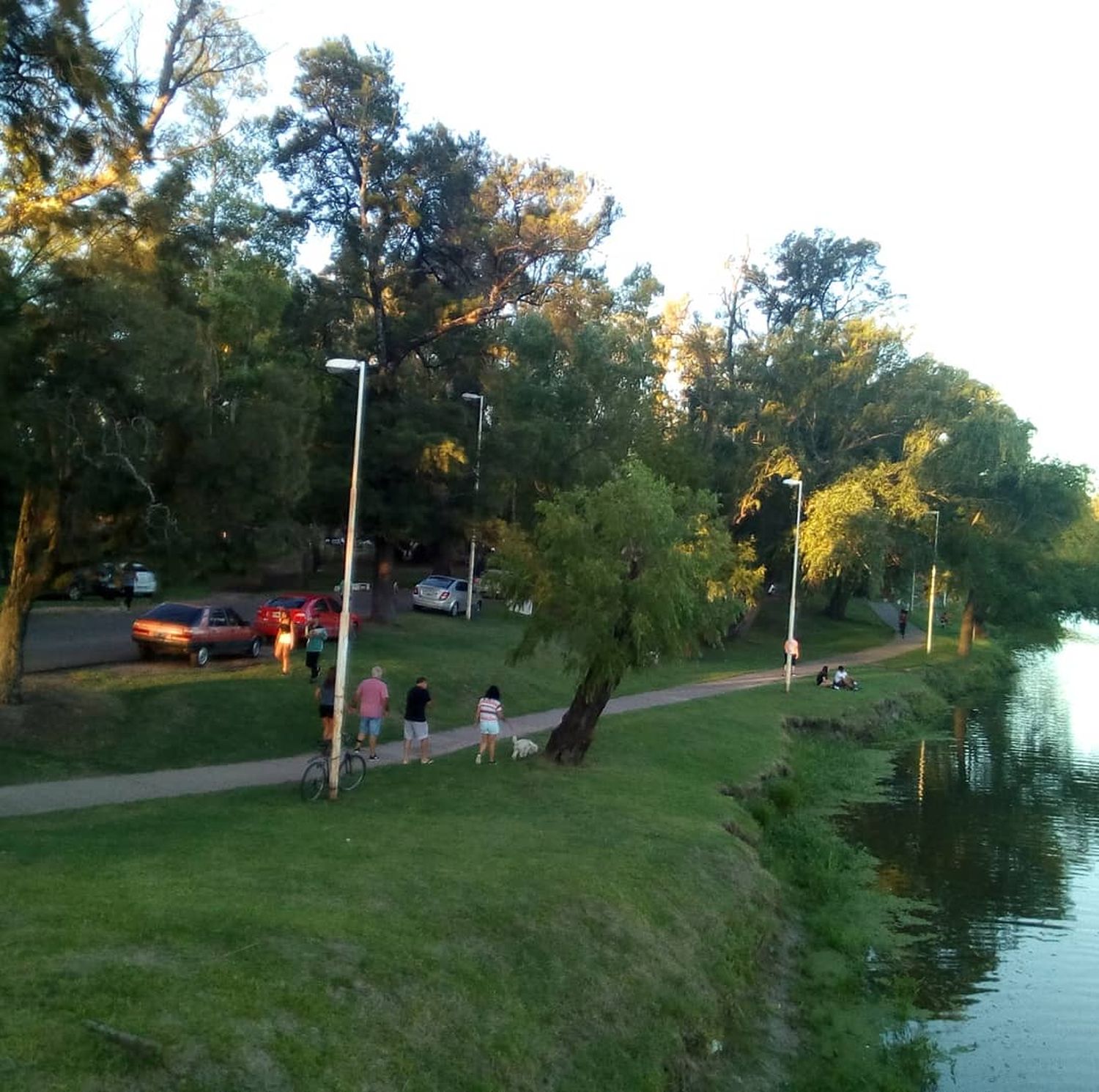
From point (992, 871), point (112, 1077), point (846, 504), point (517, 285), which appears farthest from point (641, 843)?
point (846, 504)

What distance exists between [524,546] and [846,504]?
27900mm

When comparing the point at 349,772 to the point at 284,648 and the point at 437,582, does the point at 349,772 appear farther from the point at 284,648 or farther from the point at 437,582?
the point at 437,582

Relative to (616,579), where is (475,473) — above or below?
above

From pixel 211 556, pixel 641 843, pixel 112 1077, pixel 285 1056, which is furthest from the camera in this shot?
pixel 211 556

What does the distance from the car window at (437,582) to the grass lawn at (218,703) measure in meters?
8.99

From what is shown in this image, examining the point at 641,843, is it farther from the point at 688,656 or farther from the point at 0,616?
the point at 0,616

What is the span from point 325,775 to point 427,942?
7159 millimetres

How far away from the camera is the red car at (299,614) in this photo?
31781mm

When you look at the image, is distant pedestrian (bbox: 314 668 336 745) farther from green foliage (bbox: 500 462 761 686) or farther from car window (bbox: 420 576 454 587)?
car window (bbox: 420 576 454 587)

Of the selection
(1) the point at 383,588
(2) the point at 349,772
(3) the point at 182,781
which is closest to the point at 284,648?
(3) the point at 182,781

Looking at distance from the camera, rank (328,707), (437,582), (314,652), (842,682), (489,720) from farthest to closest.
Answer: (437,582), (842,682), (314,652), (489,720), (328,707)

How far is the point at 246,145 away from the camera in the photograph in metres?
31.3

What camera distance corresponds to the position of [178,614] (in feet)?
87.2

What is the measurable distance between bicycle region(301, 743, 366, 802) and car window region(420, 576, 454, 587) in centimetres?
2857
